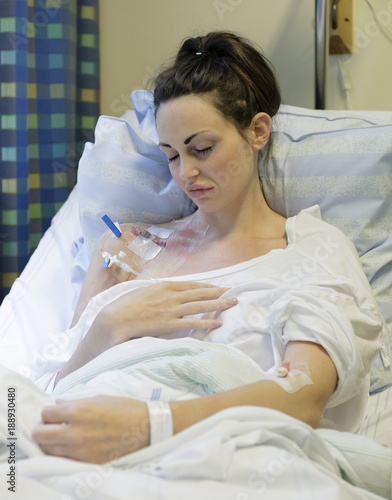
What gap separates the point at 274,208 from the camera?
157 centimetres

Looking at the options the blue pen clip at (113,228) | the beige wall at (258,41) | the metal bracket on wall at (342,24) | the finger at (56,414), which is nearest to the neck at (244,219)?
the blue pen clip at (113,228)

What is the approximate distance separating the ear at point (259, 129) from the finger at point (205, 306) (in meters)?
0.39

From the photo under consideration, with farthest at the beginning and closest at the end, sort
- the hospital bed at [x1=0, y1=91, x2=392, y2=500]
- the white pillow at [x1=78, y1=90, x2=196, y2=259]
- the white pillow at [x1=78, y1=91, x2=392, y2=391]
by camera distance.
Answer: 1. the white pillow at [x1=78, y1=90, x2=196, y2=259]
2. the white pillow at [x1=78, y1=91, x2=392, y2=391]
3. the hospital bed at [x1=0, y1=91, x2=392, y2=500]

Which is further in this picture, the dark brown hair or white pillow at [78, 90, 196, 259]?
white pillow at [78, 90, 196, 259]

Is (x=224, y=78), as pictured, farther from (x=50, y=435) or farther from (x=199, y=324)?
(x=50, y=435)

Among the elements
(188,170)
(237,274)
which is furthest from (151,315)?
(188,170)

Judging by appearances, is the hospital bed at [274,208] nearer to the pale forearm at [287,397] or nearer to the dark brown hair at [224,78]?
the pale forearm at [287,397]

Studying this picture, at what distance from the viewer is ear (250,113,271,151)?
141cm

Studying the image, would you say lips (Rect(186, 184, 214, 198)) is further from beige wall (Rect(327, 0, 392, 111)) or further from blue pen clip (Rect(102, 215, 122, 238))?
beige wall (Rect(327, 0, 392, 111))

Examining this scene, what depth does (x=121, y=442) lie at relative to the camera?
0.90 meters

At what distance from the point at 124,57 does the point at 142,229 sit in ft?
3.83

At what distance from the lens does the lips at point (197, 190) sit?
134cm

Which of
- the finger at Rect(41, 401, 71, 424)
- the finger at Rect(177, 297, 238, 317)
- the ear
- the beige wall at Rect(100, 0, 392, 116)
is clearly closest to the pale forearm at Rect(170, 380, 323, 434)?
the finger at Rect(41, 401, 71, 424)

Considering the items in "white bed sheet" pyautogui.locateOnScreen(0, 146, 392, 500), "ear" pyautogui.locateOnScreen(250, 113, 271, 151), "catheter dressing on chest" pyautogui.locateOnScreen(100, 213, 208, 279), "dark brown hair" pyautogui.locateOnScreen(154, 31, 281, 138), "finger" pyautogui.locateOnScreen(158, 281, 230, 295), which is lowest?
"white bed sheet" pyautogui.locateOnScreen(0, 146, 392, 500)
